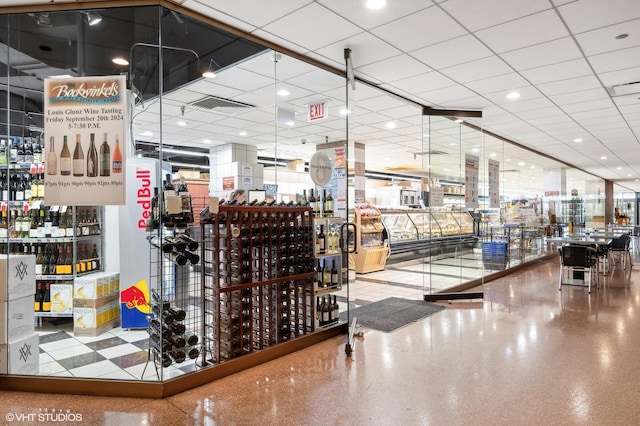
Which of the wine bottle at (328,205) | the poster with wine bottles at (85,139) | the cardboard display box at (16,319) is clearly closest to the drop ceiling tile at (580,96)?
the wine bottle at (328,205)

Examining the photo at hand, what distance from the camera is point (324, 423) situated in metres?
2.54

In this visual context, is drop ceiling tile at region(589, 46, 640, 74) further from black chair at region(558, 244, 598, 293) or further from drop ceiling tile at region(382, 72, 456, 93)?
black chair at region(558, 244, 598, 293)

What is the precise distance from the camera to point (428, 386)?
3.10 m

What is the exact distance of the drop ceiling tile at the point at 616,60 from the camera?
4148mm

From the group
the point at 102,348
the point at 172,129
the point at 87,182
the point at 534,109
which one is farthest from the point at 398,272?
the point at 87,182

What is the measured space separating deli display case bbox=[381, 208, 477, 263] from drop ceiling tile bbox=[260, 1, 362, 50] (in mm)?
3520

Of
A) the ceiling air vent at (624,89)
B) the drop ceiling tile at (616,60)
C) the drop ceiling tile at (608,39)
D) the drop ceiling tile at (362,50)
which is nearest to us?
the drop ceiling tile at (608,39)

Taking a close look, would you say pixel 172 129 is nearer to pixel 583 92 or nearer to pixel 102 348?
pixel 102 348

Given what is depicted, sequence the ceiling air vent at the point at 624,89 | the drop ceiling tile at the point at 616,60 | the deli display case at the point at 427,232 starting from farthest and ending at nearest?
the deli display case at the point at 427,232 → the ceiling air vent at the point at 624,89 → the drop ceiling tile at the point at 616,60

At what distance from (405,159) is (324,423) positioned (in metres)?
10.6

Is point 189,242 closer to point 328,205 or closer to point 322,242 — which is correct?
point 322,242

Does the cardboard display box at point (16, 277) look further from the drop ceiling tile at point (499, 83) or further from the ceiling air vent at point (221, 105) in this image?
the drop ceiling tile at point (499, 83)

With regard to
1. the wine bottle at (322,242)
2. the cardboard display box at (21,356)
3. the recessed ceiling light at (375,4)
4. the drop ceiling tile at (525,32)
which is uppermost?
the drop ceiling tile at (525,32)

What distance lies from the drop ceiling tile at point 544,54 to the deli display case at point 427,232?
245 cm
